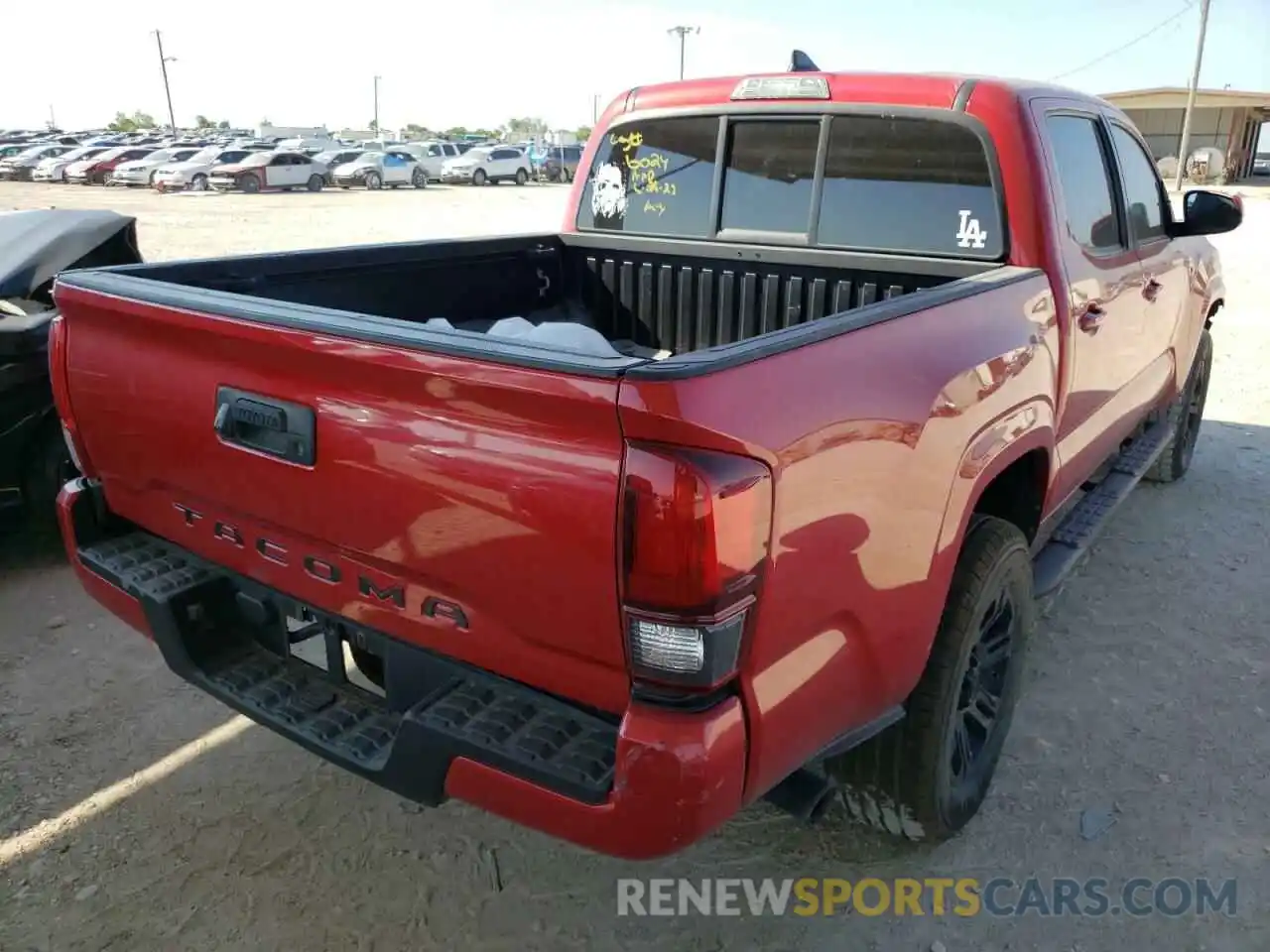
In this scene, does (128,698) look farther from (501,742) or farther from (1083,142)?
(1083,142)

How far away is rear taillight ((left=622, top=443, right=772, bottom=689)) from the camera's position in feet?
5.36

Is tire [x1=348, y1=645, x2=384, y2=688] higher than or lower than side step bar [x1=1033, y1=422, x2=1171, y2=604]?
higher

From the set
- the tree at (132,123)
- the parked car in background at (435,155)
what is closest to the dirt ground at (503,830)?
the parked car in background at (435,155)

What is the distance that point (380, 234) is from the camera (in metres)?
19.6

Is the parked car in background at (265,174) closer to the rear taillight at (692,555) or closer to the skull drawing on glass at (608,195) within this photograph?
the skull drawing on glass at (608,195)

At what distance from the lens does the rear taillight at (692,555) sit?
1.63 meters

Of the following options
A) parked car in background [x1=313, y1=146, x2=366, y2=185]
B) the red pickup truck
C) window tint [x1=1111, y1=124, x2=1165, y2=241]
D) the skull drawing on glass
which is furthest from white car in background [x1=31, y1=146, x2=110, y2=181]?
window tint [x1=1111, y1=124, x2=1165, y2=241]

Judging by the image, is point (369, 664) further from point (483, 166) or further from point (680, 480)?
point (483, 166)

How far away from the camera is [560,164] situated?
142ft

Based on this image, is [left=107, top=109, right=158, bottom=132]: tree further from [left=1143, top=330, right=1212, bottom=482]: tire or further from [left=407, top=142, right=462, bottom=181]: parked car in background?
[left=1143, top=330, right=1212, bottom=482]: tire

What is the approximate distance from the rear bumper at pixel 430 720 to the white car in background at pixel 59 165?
40.9m

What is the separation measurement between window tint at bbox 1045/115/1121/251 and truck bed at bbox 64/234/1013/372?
44 centimetres

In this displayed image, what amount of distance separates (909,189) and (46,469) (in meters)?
3.83

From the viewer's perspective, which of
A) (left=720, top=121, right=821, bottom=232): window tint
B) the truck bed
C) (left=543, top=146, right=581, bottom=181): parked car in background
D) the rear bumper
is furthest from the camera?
(left=543, top=146, right=581, bottom=181): parked car in background
